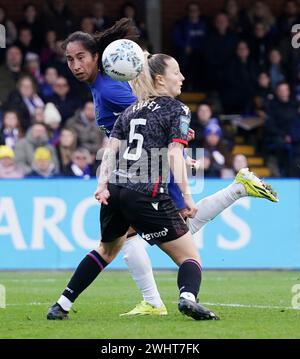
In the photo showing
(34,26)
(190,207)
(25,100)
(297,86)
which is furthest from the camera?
(297,86)

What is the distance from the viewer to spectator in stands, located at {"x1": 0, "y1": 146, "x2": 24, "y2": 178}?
16406 mm

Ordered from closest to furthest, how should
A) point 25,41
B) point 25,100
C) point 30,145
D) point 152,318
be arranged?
point 152,318 → point 30,145 → point 25,100 → point 25,41

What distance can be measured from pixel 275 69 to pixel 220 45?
3.84 ft

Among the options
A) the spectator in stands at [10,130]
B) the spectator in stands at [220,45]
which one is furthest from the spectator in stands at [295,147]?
the spectator in stands at [10,130]

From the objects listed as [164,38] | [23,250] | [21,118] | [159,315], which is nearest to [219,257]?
[23,250]

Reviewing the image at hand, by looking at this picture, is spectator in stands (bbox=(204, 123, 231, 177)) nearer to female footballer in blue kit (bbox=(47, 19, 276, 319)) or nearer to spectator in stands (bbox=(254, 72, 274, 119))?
spectator in stands (bbox=(254, 72, 274, 119))

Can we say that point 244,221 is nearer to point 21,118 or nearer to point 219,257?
point 219,257

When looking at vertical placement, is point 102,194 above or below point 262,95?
below

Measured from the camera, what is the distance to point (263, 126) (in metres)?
20.0

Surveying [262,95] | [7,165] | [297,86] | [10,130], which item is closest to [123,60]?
[7,165]

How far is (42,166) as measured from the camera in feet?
54.6

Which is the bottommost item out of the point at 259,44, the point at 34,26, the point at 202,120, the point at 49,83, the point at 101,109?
the point at 202,120

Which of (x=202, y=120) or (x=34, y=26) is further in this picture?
(x=34, y=26)

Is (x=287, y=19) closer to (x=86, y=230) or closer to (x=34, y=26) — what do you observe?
(x=34, y=26)
